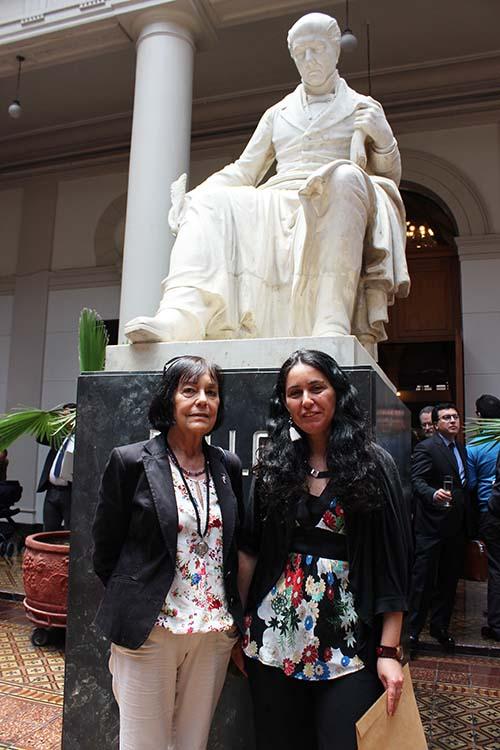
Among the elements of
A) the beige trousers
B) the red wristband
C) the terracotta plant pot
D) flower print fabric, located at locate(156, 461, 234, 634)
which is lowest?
the terracotta plant pot

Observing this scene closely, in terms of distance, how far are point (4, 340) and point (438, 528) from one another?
742cm

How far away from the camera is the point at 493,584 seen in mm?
3814

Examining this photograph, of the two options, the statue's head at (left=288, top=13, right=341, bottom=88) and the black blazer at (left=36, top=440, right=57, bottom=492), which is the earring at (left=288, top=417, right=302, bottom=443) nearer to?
the statue's head at (left=288, top=13, right=341, bottom=88)

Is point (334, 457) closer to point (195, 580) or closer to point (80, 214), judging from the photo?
point (195, 580)

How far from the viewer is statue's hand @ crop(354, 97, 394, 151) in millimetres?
2725

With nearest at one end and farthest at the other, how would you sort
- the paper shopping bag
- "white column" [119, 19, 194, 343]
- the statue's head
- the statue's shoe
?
1. the paper shopping bag
2. the statue's shoe
3. the statue's head
4. "white column" [119, 19, 194, 343]

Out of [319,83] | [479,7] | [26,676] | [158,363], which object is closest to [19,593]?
[26,676]

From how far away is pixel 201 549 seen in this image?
1358 mm

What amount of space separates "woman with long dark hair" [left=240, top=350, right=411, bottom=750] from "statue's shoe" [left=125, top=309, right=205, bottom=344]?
927 millimetres

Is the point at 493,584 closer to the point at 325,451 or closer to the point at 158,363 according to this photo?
the point at 158,363

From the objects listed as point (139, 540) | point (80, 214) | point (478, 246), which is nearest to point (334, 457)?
point (139, 540)

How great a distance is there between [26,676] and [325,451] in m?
2.38

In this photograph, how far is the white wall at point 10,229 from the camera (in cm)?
941

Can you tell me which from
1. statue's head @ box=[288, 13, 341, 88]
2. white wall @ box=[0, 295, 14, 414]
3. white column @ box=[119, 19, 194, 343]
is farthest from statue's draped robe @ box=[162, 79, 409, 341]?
white wall @ box=[0, 295, 14, 414]
